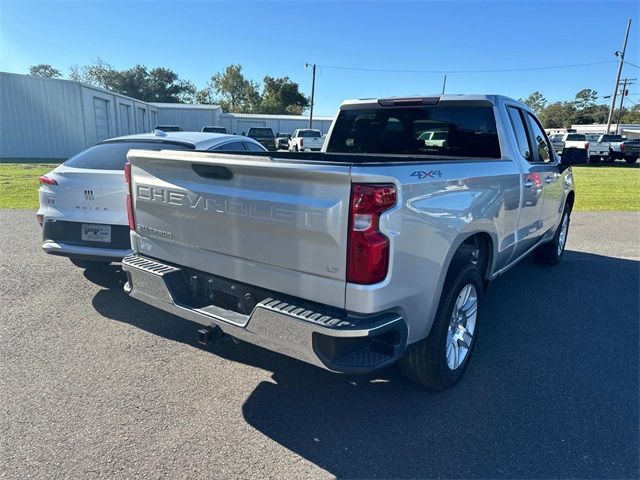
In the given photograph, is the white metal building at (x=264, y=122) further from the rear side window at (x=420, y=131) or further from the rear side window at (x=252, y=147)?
the rear side window at (x=420, y=131)

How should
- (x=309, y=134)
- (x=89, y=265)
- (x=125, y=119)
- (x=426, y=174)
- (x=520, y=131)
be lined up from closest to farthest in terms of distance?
(x=426, y=174) < (x=520, y=131) < (x=89, y=265) < (x=309, y=134) < (x=125, y=119)

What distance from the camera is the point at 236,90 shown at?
84.9 metres

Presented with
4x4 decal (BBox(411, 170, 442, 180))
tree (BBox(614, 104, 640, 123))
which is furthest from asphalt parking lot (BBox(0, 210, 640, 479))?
tree (BBox(614, 104, 640, 123))

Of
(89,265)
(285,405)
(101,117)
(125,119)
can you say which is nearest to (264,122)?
(125,119)

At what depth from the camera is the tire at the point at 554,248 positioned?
6.25 meters

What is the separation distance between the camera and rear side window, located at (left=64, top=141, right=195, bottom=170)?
487cm

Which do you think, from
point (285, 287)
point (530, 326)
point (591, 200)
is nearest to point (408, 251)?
point (285, 287)

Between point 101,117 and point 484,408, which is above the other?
point 101,117

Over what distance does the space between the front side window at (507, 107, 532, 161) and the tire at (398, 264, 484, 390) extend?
1843 mm

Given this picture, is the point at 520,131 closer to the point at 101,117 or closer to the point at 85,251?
the point at 85,251

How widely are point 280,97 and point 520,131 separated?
75390 mm

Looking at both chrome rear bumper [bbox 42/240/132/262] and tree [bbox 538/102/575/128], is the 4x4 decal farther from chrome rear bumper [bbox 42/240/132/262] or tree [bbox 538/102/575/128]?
tree [bbox 538/102/575/128]

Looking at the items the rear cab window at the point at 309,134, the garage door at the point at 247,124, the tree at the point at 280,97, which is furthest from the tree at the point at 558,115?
the rear cab window at the point at 309,134

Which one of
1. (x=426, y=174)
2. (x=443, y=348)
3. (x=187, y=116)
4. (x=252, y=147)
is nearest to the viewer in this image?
(x=426, y=174)
